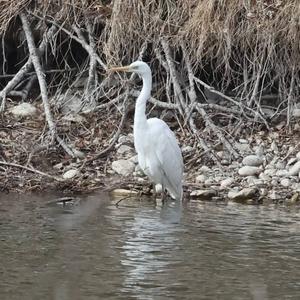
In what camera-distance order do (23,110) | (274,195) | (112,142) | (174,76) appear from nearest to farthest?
(274,195) → (112,142) → (174,76) → (23,110)

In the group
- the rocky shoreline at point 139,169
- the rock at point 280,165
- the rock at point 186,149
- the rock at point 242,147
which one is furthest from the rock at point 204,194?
the rock at point 242,147

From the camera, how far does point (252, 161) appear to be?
407 inches

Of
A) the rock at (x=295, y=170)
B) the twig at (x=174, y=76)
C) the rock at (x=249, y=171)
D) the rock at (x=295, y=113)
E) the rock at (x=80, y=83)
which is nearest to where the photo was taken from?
the rock at (x=295, y=170)

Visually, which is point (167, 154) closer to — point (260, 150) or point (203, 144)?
point (203, 144)

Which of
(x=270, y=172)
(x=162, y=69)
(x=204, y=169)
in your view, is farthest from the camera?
(x=162, y=69)

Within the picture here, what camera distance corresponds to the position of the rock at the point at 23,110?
11.6 metres

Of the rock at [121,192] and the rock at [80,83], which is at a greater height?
the rock at [80,83]

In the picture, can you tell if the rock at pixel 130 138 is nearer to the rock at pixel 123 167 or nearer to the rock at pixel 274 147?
the rock at pixel 123 167

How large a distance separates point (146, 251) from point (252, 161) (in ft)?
13.5

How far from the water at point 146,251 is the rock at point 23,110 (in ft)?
9.11

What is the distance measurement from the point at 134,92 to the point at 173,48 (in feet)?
2.57

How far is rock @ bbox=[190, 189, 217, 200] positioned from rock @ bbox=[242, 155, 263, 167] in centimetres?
94

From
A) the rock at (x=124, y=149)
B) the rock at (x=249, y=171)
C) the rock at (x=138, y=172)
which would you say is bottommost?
the rock at (x=138, y=172)

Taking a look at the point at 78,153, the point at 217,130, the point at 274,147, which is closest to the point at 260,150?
the point at 274,147
